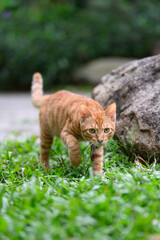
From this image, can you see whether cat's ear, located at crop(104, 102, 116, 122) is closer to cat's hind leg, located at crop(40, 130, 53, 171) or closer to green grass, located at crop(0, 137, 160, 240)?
green grass, located at crop(0, 137, 160, 240)

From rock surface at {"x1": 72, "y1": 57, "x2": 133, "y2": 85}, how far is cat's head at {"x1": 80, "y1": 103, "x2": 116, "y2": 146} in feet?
31.3

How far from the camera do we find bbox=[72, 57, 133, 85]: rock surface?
13073 millimetres

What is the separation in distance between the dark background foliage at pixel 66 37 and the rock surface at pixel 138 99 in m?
Result: 8.73

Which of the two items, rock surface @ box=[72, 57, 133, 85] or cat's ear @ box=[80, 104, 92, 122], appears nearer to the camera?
cat's ear @ box=[80, 104, 92, 122]

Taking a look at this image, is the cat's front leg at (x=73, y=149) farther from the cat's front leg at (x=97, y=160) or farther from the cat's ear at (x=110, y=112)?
the cat's ear at (x=110, y=112)

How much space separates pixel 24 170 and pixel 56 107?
0.88 meters

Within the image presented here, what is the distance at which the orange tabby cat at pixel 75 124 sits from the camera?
135 inches

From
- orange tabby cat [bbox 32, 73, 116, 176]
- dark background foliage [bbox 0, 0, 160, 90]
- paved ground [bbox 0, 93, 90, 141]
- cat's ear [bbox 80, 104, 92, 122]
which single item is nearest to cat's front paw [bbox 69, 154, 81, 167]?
orange tabby cat [bbox 32, 73, 116, 176]

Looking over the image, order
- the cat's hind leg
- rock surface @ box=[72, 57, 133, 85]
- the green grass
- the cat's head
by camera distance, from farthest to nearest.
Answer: rock surface @ box=[72, 57, 133, 85]
the cat's hind leg
the cat's head
the green grass

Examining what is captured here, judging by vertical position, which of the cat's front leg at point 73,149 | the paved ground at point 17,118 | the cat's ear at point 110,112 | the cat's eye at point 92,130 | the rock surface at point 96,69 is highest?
the rock surface at point 96,69

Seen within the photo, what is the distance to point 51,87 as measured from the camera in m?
13.8

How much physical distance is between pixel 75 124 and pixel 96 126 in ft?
1.11

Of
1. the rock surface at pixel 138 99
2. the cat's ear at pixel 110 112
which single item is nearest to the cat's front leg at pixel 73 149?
the cat's ear at pixel 110 112

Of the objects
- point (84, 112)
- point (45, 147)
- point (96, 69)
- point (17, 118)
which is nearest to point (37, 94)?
point (45, 147)
